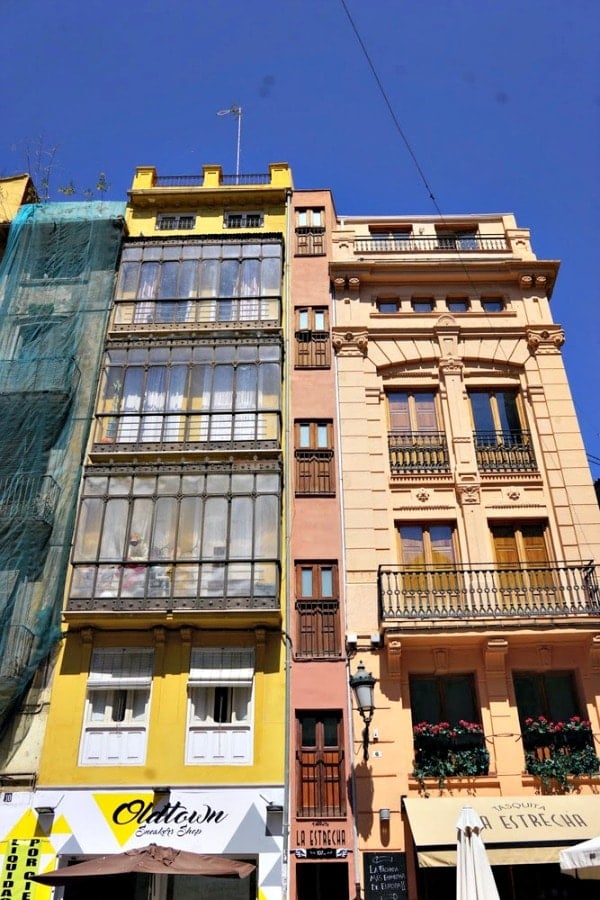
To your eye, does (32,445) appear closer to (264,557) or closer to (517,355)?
(264,557)

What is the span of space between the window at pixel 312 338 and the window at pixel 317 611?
18.3 ft

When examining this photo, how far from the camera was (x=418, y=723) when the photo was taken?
14469mm

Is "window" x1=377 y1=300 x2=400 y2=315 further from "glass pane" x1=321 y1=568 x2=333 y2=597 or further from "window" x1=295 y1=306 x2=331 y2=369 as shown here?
"glass pane" x1=321 y1=568 x2=333 y2=597

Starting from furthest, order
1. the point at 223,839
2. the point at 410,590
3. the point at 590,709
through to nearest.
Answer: the point at 410,590, the point at 590,709, the point at 223,839

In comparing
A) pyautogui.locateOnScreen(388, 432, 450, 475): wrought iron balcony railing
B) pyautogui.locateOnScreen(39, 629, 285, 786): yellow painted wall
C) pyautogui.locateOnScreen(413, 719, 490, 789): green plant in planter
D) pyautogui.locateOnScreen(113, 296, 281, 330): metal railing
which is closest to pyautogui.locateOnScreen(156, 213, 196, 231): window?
pyautogui.locateOnScreen(113, 296, 281, 330): metal railing

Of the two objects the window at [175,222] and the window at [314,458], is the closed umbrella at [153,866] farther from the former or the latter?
the window at [175,222]

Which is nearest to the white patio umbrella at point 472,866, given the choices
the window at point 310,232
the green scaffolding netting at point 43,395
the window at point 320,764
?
the window at point 320,764

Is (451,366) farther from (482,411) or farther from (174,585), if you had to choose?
(174,585)

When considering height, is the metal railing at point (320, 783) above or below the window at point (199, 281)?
below

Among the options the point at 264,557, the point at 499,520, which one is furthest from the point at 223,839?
the point at 499,520

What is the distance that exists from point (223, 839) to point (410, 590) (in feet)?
19.5

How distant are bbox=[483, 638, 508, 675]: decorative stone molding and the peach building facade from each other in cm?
4

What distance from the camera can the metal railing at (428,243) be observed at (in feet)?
68.3

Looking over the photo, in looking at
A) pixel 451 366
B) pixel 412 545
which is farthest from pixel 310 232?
pixel 412 545
